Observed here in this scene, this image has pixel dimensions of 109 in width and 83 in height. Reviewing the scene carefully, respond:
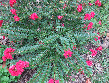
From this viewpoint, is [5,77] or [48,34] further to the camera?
[48,34]

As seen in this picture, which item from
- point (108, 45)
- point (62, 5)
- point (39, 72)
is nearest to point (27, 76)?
point (39, 72)

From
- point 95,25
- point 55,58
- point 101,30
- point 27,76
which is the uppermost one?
point 95,25

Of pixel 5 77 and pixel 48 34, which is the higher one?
pixel 48 34

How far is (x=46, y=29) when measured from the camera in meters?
2.99

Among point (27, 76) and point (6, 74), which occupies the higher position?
point (6, 74)

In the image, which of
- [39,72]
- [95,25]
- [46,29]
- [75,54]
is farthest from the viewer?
[95,25]

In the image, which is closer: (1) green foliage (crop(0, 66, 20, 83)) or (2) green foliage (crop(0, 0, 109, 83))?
(2) green foliage (crop(0, 0, 109, 83))

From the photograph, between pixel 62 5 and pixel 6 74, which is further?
pixel 62 5

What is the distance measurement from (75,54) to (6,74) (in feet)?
7.57

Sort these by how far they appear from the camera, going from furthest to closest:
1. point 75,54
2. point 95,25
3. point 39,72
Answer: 1. point 95,25
2. point 75,54
3. point 39,72

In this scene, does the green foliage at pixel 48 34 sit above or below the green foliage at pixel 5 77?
above

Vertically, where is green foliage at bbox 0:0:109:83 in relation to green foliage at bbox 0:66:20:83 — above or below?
above

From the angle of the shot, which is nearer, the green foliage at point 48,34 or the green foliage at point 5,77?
the green foliage at point 48,34

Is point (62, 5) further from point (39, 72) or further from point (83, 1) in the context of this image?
point (39, 72)
